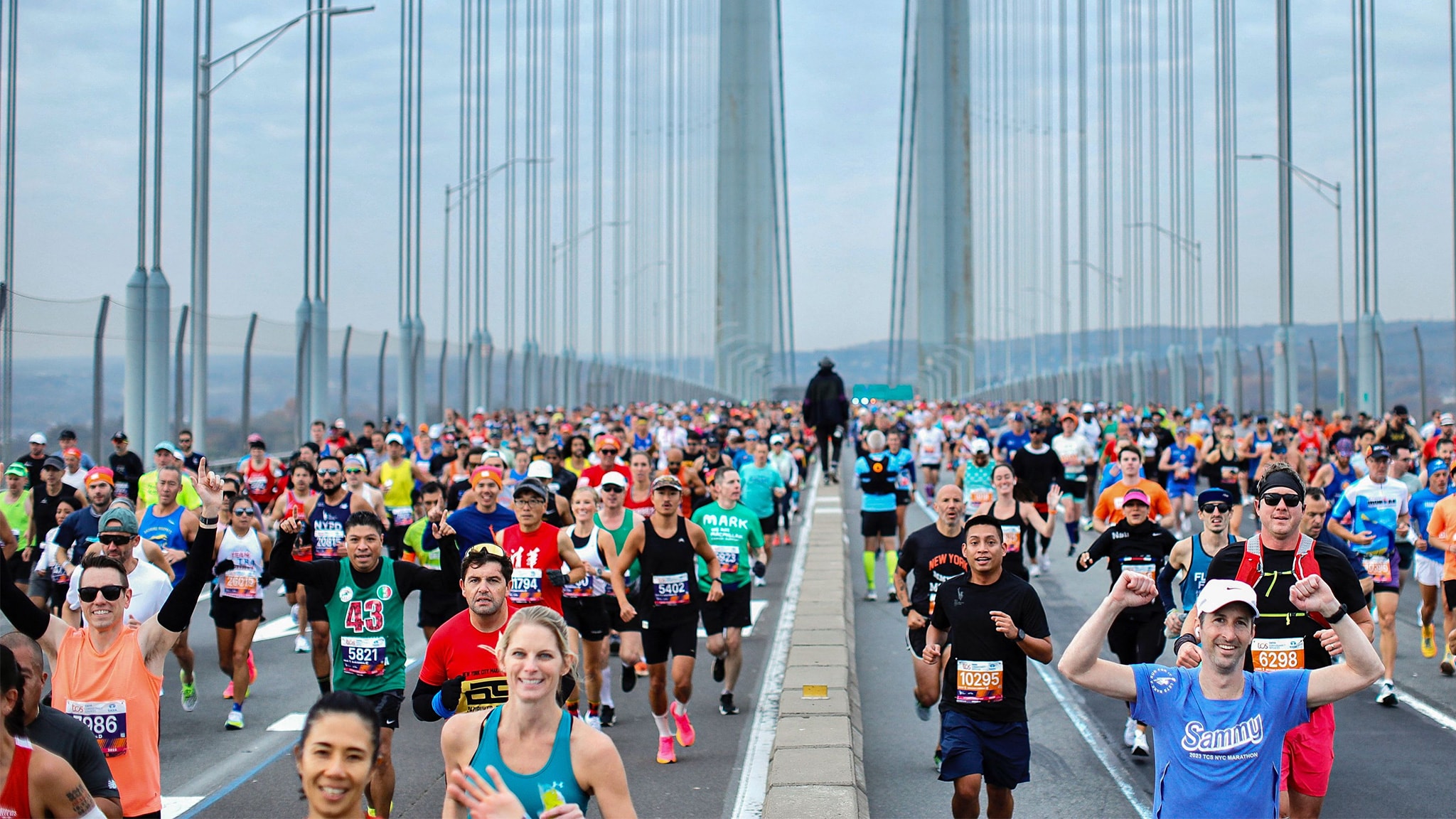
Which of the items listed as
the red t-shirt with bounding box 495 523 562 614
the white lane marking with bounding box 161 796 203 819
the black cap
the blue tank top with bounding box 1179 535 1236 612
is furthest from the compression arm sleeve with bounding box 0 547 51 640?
the blue tank top with bounding box 1179 535 1236 612

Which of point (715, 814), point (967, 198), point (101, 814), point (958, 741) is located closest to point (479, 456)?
point (715, 814)

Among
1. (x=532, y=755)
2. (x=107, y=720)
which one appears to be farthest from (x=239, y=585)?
(x=532, y=755)

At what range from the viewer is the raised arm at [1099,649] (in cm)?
396

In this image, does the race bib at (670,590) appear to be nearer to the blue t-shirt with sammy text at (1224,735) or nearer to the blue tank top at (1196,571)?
the blue tank top at (1196,571)

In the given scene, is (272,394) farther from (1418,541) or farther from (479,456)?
(1418,541)

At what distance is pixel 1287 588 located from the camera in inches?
236

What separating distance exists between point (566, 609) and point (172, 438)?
36.1 ft

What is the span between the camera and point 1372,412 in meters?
25.1

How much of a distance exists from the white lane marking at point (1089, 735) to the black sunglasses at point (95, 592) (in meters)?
4.12

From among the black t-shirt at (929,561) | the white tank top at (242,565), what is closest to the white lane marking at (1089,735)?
the black t-shirt at (929,561)

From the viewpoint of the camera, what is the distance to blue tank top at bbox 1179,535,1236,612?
304 inches

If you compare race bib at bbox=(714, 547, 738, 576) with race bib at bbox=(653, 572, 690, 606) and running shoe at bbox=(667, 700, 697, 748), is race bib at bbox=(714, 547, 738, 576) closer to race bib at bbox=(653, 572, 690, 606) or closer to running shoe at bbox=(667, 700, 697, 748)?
race bib at bbox=(653, 572, 690, 606)

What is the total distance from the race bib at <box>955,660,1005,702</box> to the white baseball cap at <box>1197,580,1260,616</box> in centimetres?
217

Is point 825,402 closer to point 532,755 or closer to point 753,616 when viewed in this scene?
point 753,616
